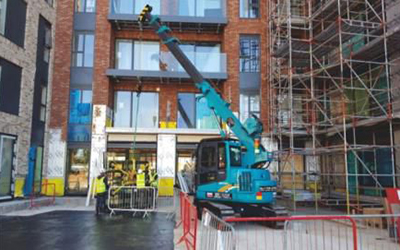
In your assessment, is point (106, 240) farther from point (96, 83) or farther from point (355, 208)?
point (96, 83)

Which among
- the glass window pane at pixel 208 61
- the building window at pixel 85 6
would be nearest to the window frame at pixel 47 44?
the building window at pixel 85 6

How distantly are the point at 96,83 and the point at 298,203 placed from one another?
1205 cm

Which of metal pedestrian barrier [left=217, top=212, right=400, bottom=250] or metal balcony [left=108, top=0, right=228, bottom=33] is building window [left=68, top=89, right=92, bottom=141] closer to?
metal balcony [left=108, top=0, right=228, bottom=33]

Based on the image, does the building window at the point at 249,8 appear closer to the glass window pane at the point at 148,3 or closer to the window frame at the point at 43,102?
the glass window pane at the point at 148,3

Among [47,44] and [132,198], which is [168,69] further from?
[132,198]

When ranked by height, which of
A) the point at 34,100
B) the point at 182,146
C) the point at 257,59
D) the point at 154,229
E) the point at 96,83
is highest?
the point at 257,59

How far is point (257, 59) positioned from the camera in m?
19.3

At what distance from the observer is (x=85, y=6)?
63.1 feet

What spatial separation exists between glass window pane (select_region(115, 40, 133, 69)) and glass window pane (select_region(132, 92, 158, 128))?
1720 mm

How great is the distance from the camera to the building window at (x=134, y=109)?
62.6 ft

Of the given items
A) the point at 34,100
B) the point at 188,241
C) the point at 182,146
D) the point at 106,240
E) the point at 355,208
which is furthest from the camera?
the point at 182,146

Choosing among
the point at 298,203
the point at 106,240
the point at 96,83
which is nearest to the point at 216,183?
the point at 106,240

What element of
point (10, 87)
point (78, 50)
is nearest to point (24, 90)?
point (10, 87)

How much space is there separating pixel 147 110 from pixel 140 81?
5.53 feet
